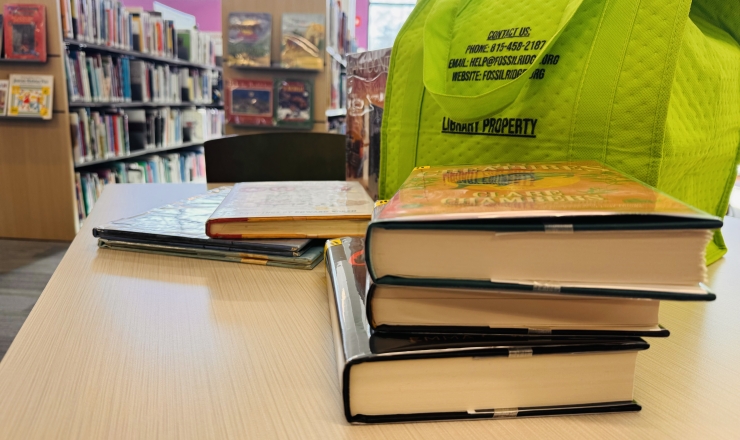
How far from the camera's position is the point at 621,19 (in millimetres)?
503

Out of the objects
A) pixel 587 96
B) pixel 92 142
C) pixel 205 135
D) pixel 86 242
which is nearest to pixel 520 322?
pixel 587 96

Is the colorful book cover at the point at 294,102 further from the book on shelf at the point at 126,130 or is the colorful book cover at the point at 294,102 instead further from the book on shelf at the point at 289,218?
the book on shelf at the point at 289,218

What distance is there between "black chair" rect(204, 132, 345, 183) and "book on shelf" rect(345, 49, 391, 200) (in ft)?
1.46

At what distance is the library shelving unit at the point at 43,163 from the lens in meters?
2.64

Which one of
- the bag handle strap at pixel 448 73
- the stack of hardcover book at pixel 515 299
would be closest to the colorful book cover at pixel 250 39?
the bag handle strap at pixel 448 73

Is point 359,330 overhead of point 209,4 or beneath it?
beneath

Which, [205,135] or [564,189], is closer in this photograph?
[564,189]

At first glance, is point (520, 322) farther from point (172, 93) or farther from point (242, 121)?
point (172, 93)

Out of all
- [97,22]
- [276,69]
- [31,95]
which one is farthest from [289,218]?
[97,22]

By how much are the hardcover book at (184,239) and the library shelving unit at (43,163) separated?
2.43m

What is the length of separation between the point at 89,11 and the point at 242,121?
3.87 feet

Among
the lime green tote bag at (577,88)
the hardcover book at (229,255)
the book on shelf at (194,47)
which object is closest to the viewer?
the lime green tote bag at (577,88)

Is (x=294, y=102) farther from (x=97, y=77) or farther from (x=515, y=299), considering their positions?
(x=515, y=299)

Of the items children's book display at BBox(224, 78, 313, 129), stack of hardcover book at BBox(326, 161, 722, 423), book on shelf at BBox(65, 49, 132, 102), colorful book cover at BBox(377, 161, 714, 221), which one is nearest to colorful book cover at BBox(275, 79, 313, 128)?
children's book display at BBox(224, 78, 313, 129)
